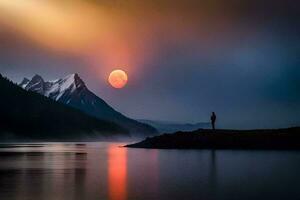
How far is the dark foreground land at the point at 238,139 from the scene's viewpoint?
453ft

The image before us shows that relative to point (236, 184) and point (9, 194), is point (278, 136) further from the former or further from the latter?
point (9, 194)

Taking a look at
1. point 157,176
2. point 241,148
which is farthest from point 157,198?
point 241,148

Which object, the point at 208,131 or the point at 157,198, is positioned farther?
the point at 208,131

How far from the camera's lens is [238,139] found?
144500 millimetres

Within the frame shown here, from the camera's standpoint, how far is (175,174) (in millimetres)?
66688

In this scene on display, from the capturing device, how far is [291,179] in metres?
57.0

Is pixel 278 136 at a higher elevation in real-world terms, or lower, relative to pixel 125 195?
higher

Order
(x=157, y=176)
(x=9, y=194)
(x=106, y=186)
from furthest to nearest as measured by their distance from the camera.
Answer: (x=157, y=176) → (x=106, y=186) → (x=9, y=194)

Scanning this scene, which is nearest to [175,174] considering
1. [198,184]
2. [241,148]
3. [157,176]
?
[157,176]

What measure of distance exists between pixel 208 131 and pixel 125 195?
106176mm

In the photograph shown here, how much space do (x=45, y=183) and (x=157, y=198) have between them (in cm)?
1839

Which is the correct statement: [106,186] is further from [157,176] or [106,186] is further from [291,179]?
[291,179]

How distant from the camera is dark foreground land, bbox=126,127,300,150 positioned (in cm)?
13812

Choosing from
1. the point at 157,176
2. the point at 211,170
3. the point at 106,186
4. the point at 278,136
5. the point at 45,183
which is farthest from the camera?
the point at 278,136
